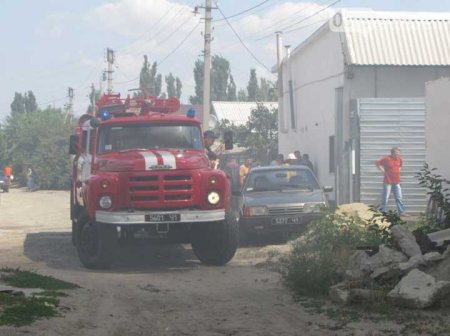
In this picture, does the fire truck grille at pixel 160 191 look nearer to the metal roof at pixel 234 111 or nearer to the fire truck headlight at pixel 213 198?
the fire truck headlight at pixel 213 198

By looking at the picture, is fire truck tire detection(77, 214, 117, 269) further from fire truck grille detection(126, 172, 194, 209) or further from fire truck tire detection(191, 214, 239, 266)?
fire truck tire detection(191, 214, 239, 266)

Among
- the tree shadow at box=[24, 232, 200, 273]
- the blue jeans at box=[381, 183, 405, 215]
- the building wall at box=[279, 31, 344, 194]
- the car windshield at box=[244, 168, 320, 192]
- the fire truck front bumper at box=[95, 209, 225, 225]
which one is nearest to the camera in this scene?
the fire truck front bumper at box=[95, 209, 225, 225]

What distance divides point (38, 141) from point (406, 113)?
45.8 m

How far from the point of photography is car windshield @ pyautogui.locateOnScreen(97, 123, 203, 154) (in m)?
12.8

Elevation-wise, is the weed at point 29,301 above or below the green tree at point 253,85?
below

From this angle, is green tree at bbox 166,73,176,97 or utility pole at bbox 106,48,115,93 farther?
green tree at bbox 166,73,176,97

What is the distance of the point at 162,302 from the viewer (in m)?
8.88

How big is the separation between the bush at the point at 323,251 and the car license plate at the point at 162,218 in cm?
178

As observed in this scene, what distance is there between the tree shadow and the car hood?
159cm

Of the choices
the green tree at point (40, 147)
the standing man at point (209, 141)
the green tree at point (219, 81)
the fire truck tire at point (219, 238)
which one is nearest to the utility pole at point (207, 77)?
the standing man at point (209, 141)

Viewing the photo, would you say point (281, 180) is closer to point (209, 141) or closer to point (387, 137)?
point (209, 141)

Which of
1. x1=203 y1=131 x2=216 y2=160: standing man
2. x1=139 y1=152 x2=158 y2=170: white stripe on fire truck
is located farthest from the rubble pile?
x1=203 y1=131 x2=216 y2=160: standing man

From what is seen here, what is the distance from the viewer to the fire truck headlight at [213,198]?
11.9 m

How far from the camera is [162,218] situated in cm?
1171
